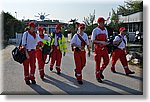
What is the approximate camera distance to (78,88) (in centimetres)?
574

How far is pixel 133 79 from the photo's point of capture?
643 centimetres

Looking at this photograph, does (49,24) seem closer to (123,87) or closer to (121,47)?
(121,47)

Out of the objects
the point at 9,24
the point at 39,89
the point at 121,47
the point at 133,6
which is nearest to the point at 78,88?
the point at 39,89

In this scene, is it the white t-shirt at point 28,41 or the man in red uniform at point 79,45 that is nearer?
the white t-shirt at point 28,41

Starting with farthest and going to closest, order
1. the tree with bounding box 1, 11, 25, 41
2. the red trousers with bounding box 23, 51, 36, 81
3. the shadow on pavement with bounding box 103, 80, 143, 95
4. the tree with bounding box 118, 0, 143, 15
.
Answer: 1. the tree with bounding box 1, 11, 25, 41
2. the red trousers with bounding box 23, 51, 36, 81
3. the tree with bounding box 118, 0, 143, 15
4. the shadow on pavement with bounding box 103, 80, 143, 95

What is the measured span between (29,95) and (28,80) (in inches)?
32.4

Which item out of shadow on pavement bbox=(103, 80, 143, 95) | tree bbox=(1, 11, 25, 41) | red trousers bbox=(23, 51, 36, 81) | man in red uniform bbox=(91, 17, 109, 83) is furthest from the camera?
tree bbox=(1, 11, 25, 41)

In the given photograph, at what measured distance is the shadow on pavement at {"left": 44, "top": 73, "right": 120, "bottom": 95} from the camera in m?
5.43

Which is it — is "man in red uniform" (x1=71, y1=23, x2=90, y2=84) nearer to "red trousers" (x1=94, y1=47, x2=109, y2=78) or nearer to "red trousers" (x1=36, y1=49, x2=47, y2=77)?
"red trousers" (x1=94, y1=47, x2=109, y2=78)

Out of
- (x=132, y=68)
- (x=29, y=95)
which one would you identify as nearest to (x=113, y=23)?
(x=132, y=68)

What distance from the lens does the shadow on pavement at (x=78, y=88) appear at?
17.8 ft

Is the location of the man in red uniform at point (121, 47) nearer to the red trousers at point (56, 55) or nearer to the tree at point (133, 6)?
the tree at point (133, 6)

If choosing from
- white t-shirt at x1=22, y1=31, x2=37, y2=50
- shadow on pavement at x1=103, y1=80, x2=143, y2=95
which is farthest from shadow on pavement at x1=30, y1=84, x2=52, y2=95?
shadow on pavement at x1=103, y1=80, x2=143, y2=95

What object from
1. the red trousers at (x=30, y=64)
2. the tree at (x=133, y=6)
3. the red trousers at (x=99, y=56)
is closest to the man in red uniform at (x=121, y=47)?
the tree at (x=133, y=6)
